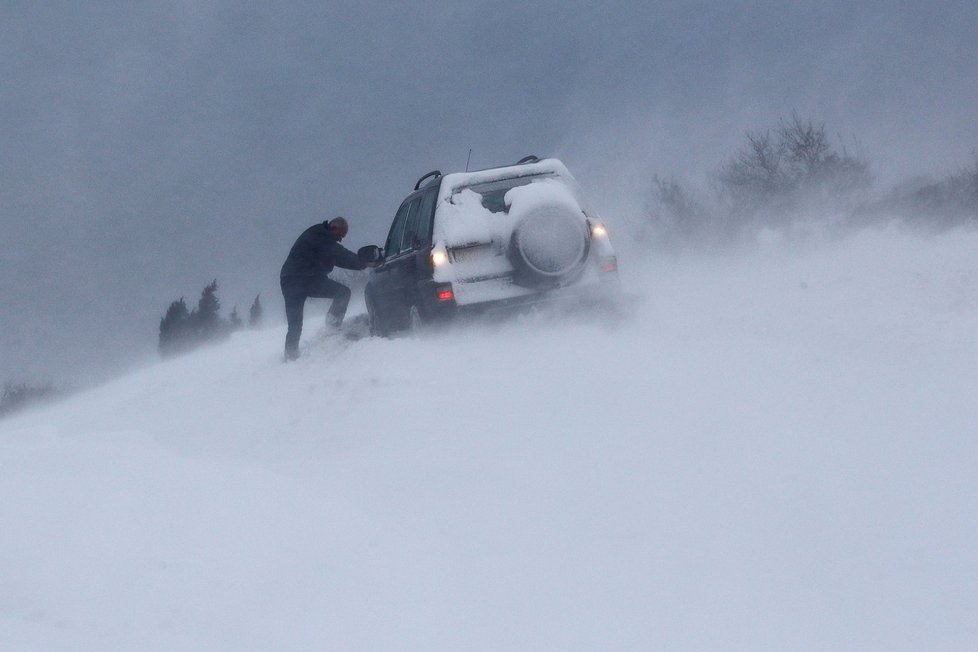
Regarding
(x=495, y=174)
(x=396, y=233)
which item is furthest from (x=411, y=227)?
(x=495, y=174)

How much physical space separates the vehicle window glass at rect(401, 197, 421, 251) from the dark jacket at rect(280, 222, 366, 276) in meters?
0.76

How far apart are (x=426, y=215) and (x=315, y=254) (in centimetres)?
203

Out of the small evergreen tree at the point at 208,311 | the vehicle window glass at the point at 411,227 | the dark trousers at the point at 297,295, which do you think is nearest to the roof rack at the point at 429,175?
the vehicle window glass at the point at 411,227

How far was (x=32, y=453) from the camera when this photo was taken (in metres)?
5.57

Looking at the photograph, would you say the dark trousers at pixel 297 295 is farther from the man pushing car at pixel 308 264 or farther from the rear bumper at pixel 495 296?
the rear bumper at pixel 495 296

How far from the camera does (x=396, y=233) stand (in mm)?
9531

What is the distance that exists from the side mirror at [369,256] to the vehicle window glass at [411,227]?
21.1 inches

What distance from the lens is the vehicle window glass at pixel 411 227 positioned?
848cm

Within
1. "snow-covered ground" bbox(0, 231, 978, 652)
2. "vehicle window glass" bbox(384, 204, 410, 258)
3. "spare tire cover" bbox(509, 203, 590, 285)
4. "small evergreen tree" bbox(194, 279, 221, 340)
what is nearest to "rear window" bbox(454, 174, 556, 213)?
"spare tire cover" bbox(509, 203, 590, 285)

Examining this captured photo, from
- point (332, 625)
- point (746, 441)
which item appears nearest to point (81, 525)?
point (332, 625)

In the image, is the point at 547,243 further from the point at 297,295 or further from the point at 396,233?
the point at 297,295

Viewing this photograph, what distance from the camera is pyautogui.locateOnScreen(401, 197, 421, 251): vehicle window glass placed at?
848 cm

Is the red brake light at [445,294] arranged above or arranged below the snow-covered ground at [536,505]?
above

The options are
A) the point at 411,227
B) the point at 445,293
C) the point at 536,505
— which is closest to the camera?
the point at 536,505
